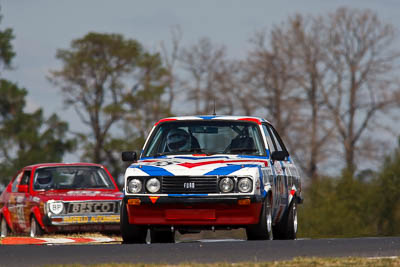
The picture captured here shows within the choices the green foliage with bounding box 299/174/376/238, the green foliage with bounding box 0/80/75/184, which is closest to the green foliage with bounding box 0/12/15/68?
the green foliage with bounding box 0/80/75/184

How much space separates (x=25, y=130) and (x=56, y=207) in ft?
142

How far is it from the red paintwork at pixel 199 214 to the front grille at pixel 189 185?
18cm

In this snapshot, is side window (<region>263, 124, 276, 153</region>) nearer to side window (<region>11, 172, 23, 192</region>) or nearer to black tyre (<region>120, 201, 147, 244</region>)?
black tyre (<region>120, 201, 147, 244</region>)

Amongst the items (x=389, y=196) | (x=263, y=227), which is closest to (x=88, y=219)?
(x=263, y=227)

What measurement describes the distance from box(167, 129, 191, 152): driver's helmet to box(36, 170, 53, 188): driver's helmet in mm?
5613

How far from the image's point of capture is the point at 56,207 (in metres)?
19.0

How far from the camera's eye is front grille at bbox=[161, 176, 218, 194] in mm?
13594

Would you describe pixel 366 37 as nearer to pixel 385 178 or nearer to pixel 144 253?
pixel 385 178

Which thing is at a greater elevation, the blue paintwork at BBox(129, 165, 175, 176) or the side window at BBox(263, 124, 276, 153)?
the side window at BBox(263, 124, 276, 153)

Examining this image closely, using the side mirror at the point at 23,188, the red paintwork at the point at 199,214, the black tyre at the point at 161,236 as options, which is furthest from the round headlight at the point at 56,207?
the red paintwork at the point at 199,214

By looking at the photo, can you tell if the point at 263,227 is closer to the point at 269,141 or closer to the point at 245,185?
the point at 245,185

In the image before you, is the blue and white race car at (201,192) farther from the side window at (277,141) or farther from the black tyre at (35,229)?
the black tyre at (35,229)

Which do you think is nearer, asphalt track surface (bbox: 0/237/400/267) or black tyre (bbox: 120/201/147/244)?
asphalt track surface (bbox: 0/237/400/267)

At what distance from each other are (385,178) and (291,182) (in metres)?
30.3
